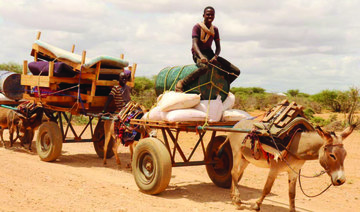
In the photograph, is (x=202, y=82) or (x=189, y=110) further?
(x=202, y=82)

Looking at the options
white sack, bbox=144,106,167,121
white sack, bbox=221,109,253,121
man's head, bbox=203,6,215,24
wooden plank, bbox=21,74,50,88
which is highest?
man's head, bbox=203,6,215,24

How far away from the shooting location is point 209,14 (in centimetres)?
781

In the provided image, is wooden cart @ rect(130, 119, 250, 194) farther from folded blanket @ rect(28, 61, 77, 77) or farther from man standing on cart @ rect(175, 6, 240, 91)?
folded blanket @ rect(28, 61, 77, 77)

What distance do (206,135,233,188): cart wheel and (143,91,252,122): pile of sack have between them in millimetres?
799

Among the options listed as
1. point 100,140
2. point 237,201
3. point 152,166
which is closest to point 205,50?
point 152,166

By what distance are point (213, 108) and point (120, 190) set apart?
7.51ft

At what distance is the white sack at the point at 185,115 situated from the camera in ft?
23.7

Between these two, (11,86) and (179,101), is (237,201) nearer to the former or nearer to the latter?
(179,101)

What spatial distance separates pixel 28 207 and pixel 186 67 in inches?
149

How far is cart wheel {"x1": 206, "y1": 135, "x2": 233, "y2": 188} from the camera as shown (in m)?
8.36

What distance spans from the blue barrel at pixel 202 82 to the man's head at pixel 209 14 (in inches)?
35.0

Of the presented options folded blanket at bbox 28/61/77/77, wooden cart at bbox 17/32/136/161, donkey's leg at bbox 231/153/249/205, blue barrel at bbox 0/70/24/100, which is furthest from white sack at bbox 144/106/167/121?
blue barrel at bbox 0/70/24/100

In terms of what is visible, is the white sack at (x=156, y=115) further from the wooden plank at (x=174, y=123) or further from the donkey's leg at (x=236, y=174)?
the donkey's leg at (x=236, y=174)

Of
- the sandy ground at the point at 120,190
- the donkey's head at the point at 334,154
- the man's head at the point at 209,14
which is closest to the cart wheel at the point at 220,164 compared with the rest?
the sandy ground at the point at 120,190
